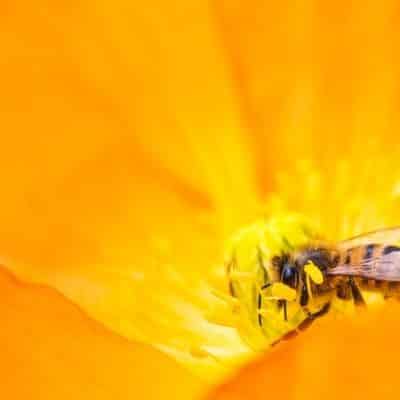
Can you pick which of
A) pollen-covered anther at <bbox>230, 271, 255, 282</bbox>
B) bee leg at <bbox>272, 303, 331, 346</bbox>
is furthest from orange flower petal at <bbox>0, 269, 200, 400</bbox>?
pollen-covered anther at <bbox>230, 271, 255, 282</bbox>

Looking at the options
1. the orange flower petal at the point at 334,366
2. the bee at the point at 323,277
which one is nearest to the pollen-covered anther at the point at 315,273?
the bee at the point at 323,277

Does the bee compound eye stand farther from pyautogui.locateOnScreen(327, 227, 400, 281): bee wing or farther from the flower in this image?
the flower

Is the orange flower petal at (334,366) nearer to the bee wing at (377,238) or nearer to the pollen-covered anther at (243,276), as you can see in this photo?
the bee wing at (377,238)

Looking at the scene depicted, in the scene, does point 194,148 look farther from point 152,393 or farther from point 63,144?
point 152,393

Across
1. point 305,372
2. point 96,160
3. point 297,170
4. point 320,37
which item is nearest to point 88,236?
point 96,160

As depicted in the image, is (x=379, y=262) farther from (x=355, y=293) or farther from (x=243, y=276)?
(x=243, y=276)
